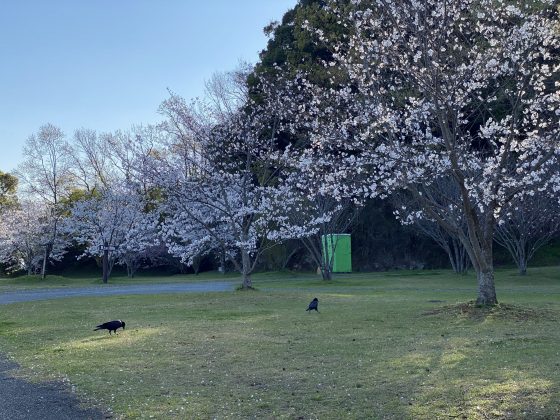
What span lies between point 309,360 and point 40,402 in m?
3.85

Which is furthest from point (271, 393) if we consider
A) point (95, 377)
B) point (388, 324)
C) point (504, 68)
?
point (504, 68)

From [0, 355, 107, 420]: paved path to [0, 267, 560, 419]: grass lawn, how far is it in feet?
0.84

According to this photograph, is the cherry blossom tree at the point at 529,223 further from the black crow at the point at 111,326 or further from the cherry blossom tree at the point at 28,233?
the cherry blossom tree at the point at 28,233

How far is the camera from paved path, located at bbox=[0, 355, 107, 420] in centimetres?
680

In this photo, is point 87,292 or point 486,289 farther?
point 87,292

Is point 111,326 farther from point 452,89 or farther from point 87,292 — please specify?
point 87,292

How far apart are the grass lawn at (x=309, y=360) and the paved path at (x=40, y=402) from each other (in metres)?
0.26

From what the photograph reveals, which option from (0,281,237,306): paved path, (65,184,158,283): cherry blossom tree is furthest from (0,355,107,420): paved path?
(65,184,158,283): cherry blossom tree

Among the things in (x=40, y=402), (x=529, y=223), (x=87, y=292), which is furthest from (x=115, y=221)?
(x=40, y=402)

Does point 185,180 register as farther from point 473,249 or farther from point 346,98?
point 473,249

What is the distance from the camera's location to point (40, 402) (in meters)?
7.45

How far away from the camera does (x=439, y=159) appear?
50.9 feet

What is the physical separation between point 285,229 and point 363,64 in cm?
1558

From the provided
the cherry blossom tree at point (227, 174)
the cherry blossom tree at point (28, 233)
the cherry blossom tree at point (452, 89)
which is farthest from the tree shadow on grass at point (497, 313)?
the cherry blossom tree at point (28, 233)
